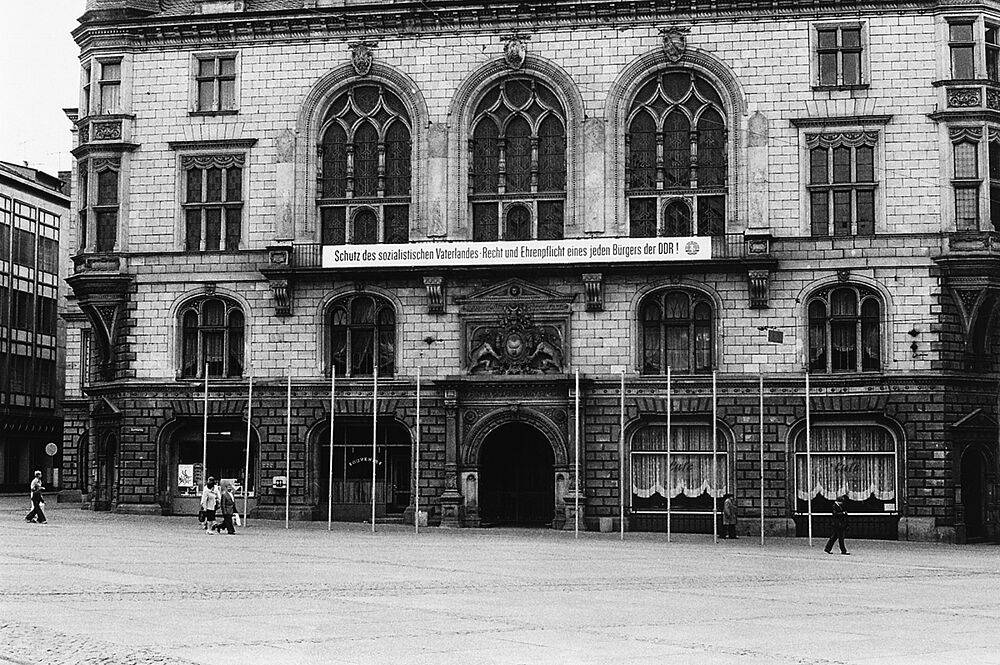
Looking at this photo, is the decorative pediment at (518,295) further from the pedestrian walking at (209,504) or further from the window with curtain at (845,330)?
the pedestrian walking at (209,504)

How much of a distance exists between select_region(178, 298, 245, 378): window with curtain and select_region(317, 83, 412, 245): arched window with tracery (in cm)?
479

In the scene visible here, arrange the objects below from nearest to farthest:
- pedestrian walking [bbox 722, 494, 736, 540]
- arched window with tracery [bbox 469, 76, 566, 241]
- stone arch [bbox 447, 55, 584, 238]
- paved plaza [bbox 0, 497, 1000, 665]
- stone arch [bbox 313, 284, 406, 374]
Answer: paved plaza [bbox 0, 497, 1000, 665] < pedestrian walking [bbox 722, 494, 736, 540] < stone arch [bbox 447, 55, 584, 238] < arched window with tracery [bbox 469, 76, 566, 241] < stone arch [bbox 313, 284, 406, 374]

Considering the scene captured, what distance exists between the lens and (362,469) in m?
58.9

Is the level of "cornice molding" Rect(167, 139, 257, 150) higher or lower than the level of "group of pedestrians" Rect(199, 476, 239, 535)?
higher

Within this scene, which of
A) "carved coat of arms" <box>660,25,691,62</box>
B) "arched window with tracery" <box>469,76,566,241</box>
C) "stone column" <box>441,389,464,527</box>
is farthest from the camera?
"arched window with tracery" <box>469,76,566,241</box>

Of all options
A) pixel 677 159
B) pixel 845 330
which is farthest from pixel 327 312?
pixel 845 330

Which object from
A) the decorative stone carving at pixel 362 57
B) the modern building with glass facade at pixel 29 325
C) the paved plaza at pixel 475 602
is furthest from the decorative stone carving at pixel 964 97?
the modern building with glass facade at pixel 29 325

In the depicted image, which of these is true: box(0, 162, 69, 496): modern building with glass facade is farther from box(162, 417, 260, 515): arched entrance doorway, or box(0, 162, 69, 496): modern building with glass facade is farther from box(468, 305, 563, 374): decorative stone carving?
box(468, 305, 563, 374): decorative stone carving

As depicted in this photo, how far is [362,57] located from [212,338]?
12.2m

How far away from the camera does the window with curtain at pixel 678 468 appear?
183 ft

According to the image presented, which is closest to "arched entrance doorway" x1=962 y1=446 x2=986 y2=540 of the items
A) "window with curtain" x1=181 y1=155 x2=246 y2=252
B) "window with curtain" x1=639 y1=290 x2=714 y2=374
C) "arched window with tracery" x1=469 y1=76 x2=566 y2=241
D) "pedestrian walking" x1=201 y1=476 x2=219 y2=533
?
"window with curtain" x1=639 y1=290 x2=714 y2=374

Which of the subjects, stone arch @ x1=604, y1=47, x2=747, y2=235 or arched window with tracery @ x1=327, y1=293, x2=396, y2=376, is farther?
arched window with tracery @ x1=327, y1=293, x2=396, y2=376

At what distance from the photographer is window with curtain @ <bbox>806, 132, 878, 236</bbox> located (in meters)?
55.5

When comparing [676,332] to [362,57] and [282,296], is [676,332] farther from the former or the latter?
[362,57]
